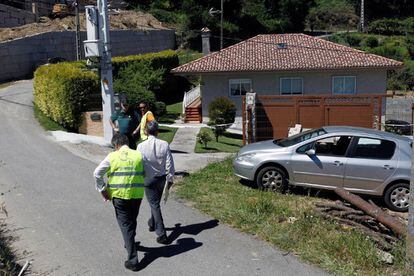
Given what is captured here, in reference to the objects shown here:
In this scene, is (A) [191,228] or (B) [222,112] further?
(B) [222,112]

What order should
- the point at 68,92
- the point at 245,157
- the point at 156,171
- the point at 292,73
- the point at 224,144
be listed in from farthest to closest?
the point at 292,73
the point at 224,144
the point at 68,92
the point at 245,157
the point at 156,171

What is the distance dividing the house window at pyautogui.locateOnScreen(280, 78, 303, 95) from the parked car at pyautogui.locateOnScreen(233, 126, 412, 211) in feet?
59.6

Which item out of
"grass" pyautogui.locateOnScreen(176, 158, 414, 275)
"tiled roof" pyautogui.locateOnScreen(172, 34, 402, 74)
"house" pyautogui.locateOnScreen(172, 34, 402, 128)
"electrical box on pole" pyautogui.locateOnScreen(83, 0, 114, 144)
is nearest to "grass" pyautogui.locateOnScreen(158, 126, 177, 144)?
"electrical box on pole" pyautogui.locateOnScreen(83, 0, 114, 144)

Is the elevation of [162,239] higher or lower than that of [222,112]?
lower

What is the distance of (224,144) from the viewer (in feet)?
65.4

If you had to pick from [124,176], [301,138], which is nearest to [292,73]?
[301,138]

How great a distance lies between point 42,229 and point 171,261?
7.47 ft

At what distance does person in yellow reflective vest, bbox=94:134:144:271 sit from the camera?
625cm

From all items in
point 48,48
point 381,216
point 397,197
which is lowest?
point 397,197

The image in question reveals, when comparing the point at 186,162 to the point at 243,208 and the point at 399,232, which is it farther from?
the point at 399,232

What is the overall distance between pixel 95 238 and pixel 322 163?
4.89 m

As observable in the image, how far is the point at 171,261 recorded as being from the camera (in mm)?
6586

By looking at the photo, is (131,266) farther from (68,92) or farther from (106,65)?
(68,92)

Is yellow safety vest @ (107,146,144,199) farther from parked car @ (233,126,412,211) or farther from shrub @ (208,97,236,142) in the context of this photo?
shrub @ (208,97,236,142)
